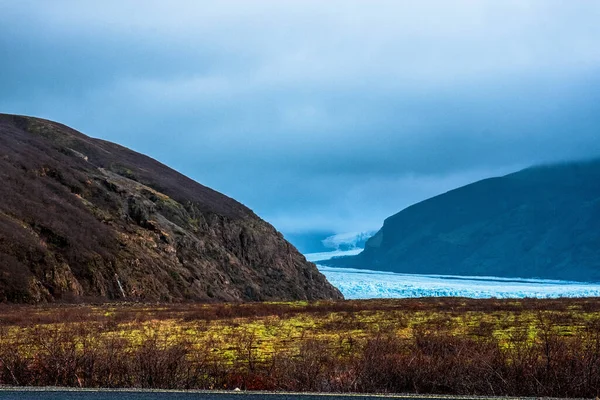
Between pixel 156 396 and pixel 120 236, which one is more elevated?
pixel 120 236

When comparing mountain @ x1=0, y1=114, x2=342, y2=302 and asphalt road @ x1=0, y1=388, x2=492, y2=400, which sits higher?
mountain @ x1=0, y1=114, x2=342, y2=302

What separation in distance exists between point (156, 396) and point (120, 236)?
6483cm

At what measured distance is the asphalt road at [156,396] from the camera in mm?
10734

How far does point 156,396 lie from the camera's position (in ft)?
35.9

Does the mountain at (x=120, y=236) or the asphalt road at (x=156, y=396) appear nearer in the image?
the asphalt road at (x=156, y=396)

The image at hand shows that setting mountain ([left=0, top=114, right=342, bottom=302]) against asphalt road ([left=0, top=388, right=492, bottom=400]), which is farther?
mountain ([left=0, top=114, right=342, bottom=302])

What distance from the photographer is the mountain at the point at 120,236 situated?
2336 inches

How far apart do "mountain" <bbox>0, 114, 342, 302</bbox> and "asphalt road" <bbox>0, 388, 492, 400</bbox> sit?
146 ft

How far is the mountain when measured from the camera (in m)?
59.3

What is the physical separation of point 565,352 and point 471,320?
19.0 m

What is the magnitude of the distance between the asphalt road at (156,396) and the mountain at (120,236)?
1753 inches

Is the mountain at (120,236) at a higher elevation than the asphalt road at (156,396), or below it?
higher

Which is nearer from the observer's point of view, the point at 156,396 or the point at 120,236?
the point at 156,396

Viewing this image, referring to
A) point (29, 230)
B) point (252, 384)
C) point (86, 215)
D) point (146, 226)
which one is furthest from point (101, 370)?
point (146, 226)
